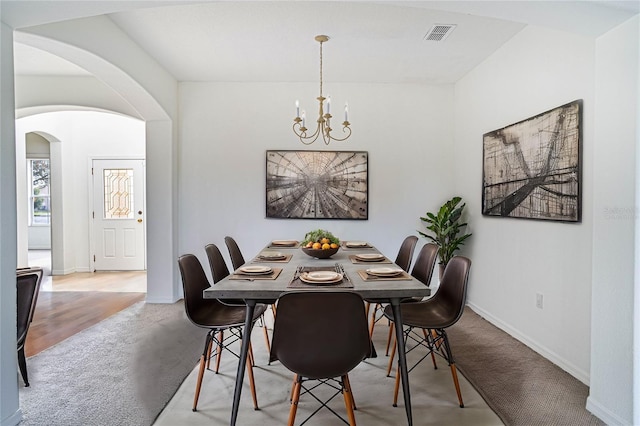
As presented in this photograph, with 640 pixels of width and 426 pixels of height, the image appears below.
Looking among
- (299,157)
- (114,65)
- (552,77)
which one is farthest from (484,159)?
(114,65)

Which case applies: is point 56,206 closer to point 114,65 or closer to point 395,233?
point 114,65

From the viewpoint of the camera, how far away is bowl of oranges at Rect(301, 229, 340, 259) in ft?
9.20

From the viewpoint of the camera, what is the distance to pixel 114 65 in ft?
10.5

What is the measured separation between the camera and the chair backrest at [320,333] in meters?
1.60

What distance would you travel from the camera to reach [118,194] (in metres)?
6.53

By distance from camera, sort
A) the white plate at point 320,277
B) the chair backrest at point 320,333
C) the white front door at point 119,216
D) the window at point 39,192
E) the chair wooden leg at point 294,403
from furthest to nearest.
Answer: the window at point 39,192
the white front door at point 119,216
the white plate at point 320,277
the chair wooden leg at point 294,403
the chair backrest at point 320,333

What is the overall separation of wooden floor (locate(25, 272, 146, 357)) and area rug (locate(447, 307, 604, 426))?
3499mm

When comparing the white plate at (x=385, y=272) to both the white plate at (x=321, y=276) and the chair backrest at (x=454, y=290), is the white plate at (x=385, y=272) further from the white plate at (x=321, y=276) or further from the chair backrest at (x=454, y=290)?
the chair backrest at (x=454, y=290)

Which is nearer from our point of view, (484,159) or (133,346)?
(133,346)

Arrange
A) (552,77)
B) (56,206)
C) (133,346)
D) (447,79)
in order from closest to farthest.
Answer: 1. (552,77)
2. (133,346)
3. (447,79)
4. (56,206)

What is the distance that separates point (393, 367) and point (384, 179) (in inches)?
98.9

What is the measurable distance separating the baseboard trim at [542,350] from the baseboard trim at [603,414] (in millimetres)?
379

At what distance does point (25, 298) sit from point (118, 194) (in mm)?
4581

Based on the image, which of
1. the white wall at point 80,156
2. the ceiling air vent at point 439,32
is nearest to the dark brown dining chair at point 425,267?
the ceiling air vent at point 439,32
